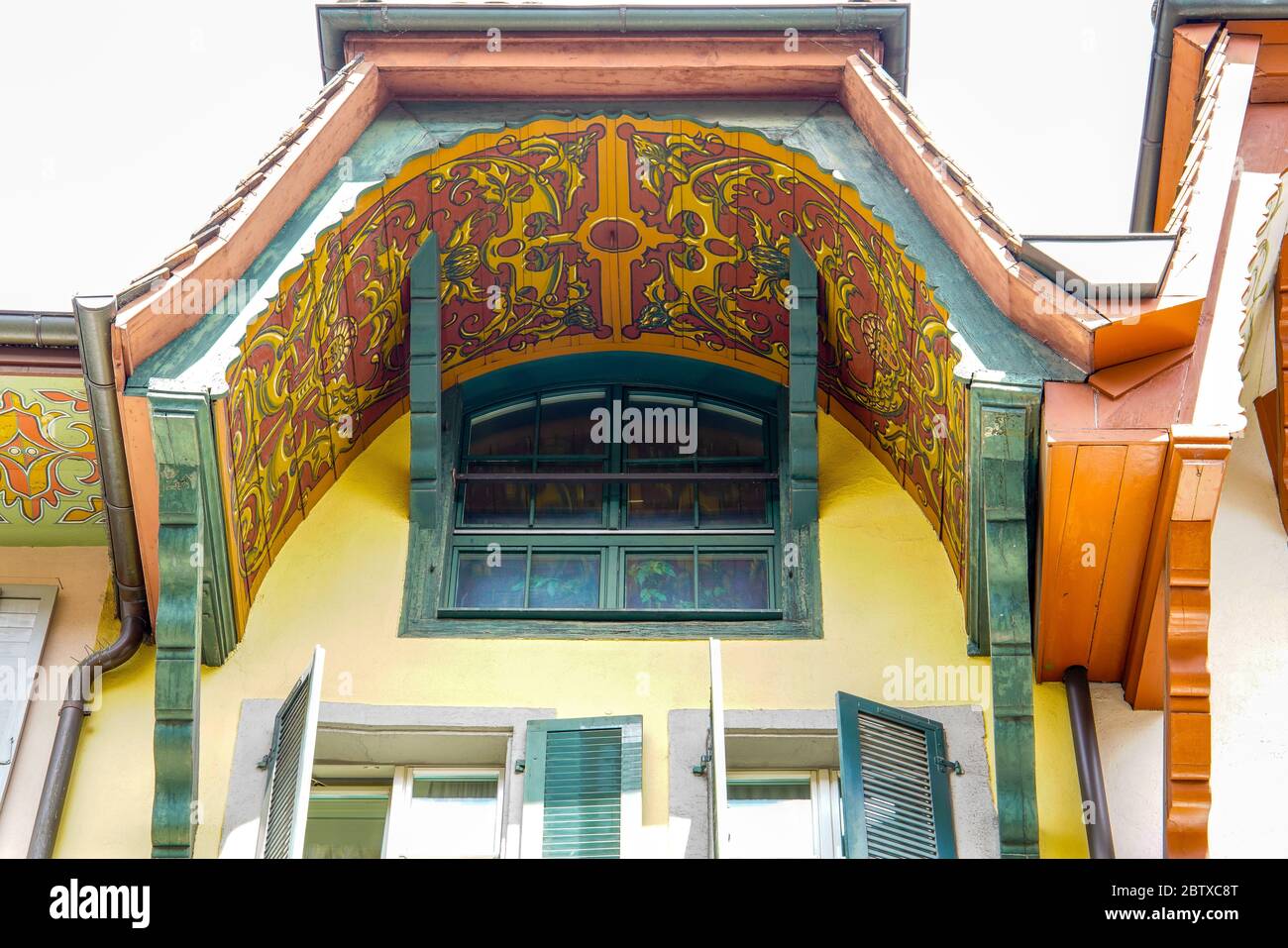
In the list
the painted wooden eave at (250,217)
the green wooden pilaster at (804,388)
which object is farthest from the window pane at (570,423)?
the painted wooden eave at (250,217)

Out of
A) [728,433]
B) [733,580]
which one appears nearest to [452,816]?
[733,580]

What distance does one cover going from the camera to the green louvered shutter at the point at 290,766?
7719 millimetres

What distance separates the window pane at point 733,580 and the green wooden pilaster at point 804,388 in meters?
0.26

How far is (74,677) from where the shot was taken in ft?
29.5

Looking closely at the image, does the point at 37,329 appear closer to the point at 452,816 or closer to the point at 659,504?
the point at 452,816

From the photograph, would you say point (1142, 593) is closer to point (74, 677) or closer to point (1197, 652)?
point (1197, 652)

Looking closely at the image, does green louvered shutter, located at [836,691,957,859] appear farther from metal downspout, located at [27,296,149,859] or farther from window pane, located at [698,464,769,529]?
metal downspout, located at [27,296,149,859]

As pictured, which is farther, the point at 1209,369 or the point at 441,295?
the point at 441,295

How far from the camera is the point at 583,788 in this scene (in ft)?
28.7

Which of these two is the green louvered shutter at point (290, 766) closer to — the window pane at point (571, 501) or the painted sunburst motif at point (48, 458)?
the painted sunburst motif at point (48, 458)
